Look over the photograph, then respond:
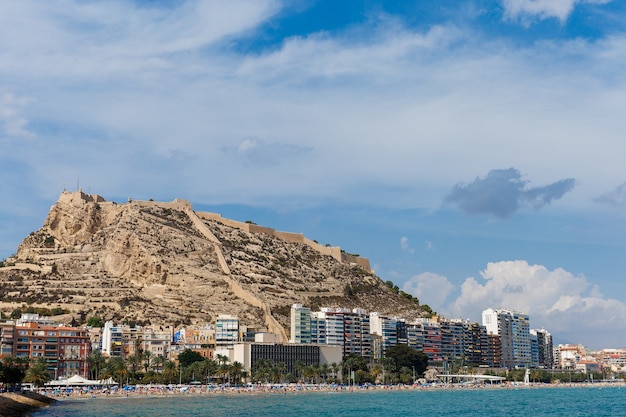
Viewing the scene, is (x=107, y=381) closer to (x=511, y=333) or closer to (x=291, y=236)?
(x=291, y=236)

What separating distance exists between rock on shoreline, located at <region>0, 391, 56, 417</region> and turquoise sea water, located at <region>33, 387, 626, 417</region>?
1600mm

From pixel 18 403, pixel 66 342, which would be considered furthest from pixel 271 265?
pixel 18 403

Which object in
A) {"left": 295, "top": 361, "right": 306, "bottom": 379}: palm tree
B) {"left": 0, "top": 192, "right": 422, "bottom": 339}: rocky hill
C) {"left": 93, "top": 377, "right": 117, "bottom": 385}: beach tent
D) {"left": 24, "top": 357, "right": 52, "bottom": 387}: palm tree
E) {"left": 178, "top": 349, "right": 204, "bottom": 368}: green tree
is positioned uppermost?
{"left": 0, "top": 192, "right": 422, "bottom": 339}: rocky hill

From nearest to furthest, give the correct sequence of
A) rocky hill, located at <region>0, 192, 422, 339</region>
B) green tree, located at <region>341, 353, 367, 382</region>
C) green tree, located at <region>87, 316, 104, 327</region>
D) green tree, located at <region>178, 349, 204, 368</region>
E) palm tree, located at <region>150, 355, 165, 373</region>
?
palm tree, located at <region>150, 355, 165, 373</region> → green tree, located at <region>178, 349, 204, 368</region> → green tree, located at <region>87, 316, 104, 327</region> → green tree, located at <region>341, 353, 367, 382</region> → rocky hill, located at <region>0, 192, 422, 339</region>

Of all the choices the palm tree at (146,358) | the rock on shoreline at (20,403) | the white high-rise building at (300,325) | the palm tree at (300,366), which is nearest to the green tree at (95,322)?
the palm tree at (146,358)

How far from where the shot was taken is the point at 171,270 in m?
144

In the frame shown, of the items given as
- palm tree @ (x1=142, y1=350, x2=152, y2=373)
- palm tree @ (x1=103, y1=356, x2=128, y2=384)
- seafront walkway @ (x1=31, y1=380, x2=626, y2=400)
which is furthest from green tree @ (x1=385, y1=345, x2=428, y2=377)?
palm tree @ (x1=103, y1=356, x2=128, y2=384)

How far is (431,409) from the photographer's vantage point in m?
88.4

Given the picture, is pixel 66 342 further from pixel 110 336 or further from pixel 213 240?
pixel 213 240

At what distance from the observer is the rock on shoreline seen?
70.4 meters

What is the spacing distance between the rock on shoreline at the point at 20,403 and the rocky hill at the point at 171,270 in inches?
1887

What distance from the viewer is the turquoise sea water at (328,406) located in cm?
7719

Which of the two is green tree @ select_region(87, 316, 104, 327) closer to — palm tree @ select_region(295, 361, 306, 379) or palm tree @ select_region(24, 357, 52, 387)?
palm tree @ select_region(24, 357, 52, 387)

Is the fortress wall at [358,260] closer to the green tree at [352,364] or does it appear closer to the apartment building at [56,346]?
the green tree at [352,364]
